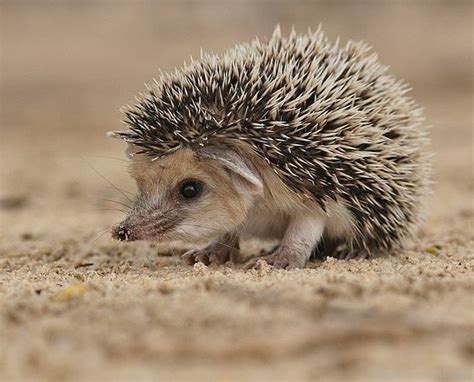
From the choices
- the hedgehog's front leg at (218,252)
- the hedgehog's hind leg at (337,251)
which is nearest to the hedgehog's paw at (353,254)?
the hedgehog's hind leg at (337,251)

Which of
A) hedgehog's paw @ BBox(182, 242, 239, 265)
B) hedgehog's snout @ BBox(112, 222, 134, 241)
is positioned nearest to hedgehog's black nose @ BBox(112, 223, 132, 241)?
hedgehog's snout @ BBox(112, 222, 134, 241)

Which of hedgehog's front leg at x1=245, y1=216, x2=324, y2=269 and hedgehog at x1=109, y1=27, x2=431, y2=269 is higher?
hedgehog at x1=109, y1=27, x2=431, y2=269

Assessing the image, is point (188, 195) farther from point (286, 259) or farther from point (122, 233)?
point (286, 259)

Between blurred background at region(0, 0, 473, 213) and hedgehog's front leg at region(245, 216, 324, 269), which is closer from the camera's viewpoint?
hedgehog's front leg at region(245, 216, 324, 269)

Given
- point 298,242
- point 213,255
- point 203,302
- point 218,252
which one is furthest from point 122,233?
point 203,302

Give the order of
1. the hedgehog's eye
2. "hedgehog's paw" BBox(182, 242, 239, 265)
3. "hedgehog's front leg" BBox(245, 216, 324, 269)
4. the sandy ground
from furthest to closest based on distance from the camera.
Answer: "hedgehog's paw" BBox(182, 242, 239, 265) < "hedgehog's front leg" BBox(245, 216, 324, 269) < the hedgehog's eye < the sandy ground

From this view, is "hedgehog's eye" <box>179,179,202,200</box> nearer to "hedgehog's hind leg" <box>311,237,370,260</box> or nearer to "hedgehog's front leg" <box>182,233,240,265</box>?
"hedgehog's front leg" <box>182,233,240,265</box>

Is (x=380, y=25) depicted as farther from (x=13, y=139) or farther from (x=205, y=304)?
(x=205, y=304)
